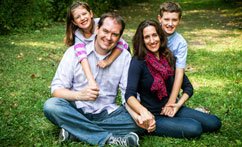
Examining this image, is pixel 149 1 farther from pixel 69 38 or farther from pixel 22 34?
pixel 69 38

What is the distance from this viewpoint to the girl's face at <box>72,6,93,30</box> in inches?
191

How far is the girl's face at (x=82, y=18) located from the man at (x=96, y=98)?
1.85ft

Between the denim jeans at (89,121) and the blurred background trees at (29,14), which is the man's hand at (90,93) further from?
the blurred background trees at (29,14)

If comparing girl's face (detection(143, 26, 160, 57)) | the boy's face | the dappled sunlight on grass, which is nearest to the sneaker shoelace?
girl's face (detection(143, 26, 160, 57))

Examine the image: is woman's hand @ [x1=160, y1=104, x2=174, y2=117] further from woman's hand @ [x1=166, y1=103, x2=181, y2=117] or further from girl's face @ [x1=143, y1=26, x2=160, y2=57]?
girl's face @ [x1=143, y1=26, x2=160, y2=57]

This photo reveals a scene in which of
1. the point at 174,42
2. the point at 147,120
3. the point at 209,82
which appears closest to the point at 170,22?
the point at 174,42

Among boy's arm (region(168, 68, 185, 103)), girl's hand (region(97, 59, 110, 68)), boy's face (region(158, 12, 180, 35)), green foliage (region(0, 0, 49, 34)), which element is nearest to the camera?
girl's hand (region(97, 59, 110, 68))

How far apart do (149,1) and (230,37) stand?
13.6 meters

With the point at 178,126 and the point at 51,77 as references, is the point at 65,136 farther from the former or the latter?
the point at 51,77

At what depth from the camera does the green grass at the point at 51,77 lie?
4.46 metres

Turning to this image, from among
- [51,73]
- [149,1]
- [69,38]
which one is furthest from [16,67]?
[149,1]

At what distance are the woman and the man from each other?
0.60 ft

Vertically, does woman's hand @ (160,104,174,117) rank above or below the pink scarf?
below

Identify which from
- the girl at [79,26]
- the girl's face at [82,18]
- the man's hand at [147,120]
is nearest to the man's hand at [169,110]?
the man's hand at [147,120]
